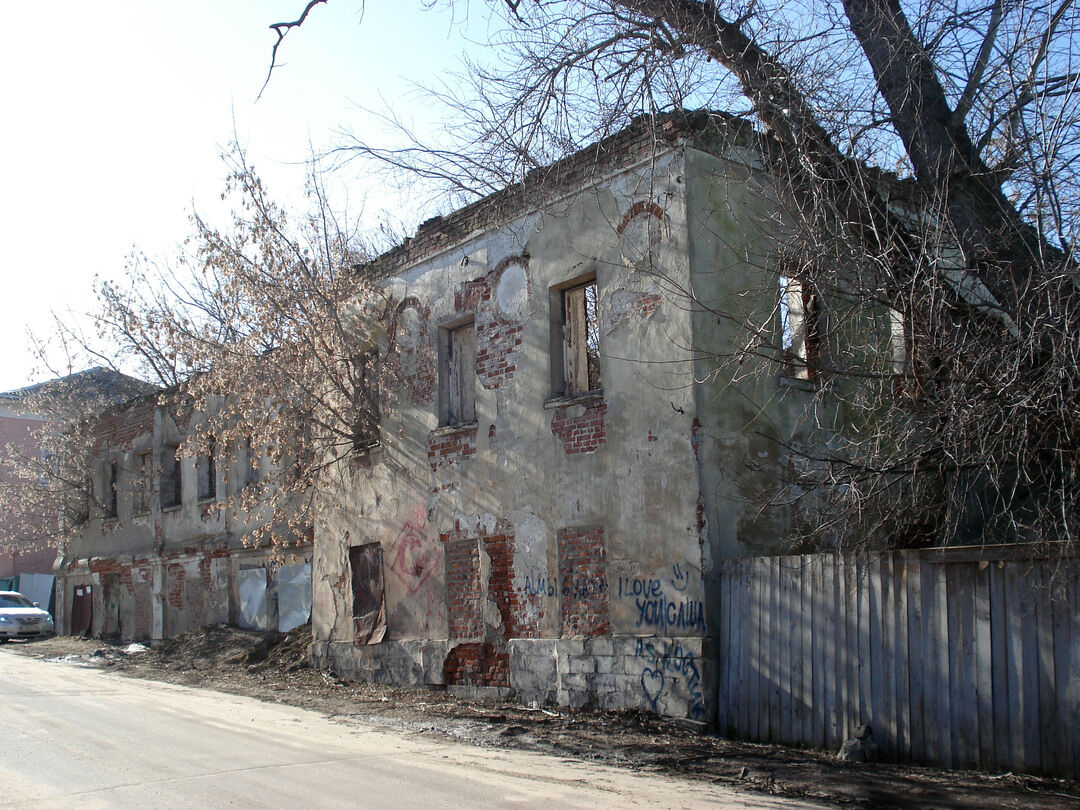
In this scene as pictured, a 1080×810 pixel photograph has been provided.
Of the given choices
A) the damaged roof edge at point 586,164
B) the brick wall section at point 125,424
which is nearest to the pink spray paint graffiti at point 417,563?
the damaged roof edge at point 586,164

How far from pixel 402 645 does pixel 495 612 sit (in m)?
2.13

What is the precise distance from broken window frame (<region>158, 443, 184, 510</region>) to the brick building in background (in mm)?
4215

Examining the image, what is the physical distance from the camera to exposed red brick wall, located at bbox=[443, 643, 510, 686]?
11141 mm

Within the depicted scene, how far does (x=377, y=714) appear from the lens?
1082 centimetres

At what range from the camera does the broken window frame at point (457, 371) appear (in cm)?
1262

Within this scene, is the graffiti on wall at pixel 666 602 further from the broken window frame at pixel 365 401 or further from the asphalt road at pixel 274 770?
the broken window frame at pixel 365 401

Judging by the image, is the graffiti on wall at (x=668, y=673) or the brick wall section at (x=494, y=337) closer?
the graffiti on wall at (x=668, y=673)

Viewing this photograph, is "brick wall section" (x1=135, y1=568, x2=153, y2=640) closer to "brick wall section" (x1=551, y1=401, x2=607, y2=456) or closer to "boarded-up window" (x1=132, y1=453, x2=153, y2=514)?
"boarded-up window" (x1=132, y1=453, x2=153, y2=514)

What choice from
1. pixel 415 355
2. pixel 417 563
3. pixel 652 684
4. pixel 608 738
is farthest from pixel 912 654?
pixel 415 355

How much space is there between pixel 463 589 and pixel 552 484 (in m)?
2.20

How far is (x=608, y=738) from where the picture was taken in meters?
8.67

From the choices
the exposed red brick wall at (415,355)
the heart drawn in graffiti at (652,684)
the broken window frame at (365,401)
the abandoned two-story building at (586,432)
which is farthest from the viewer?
the broken window frame at (365,401)

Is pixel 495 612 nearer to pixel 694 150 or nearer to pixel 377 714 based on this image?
pixel 377 714

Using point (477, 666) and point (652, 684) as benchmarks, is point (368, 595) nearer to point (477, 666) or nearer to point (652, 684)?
point (477, 666)
